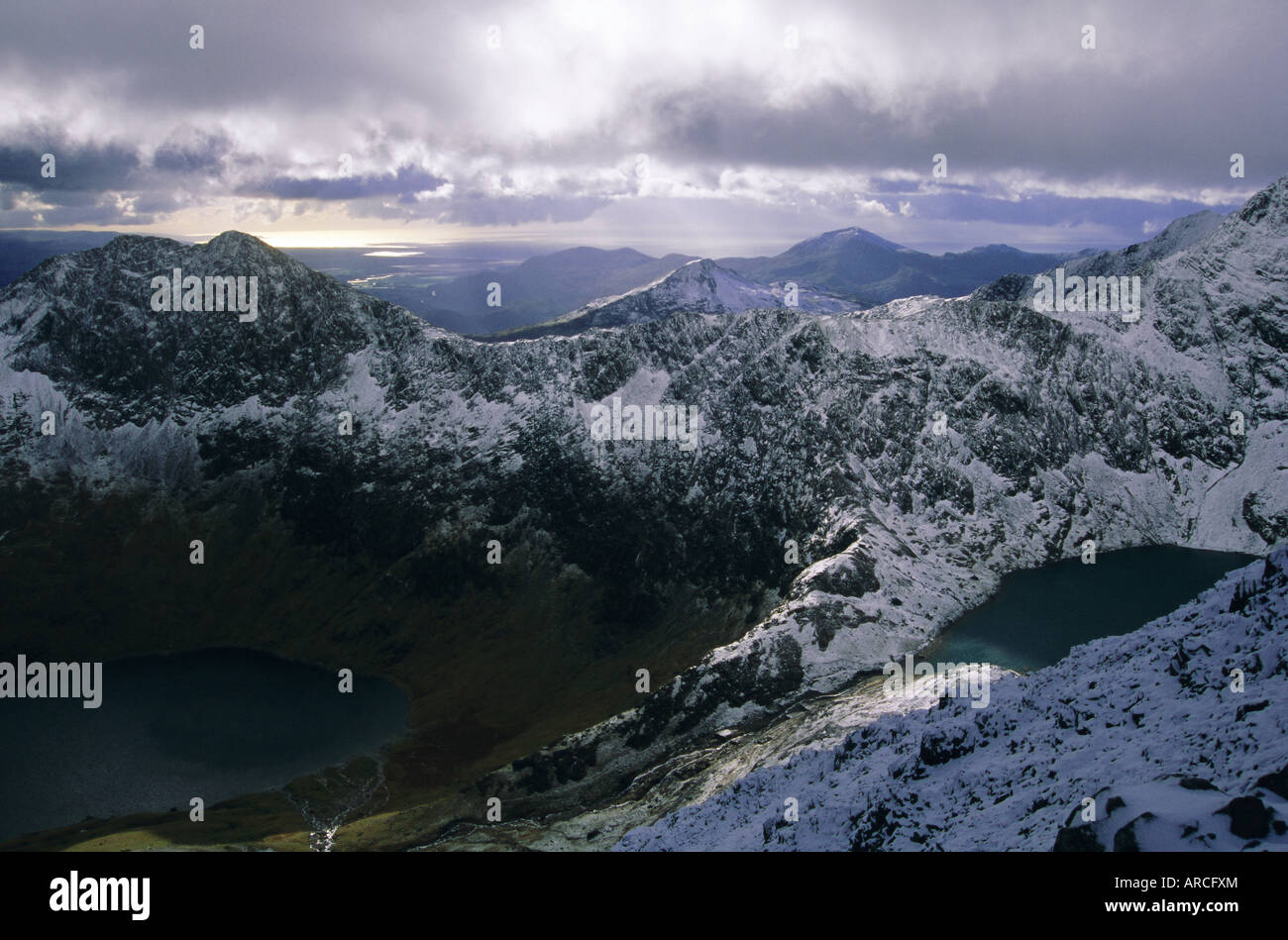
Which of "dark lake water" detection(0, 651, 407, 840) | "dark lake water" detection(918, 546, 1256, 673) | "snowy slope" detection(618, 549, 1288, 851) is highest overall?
"snowy slope" detection(618, 549, 1288, 851)

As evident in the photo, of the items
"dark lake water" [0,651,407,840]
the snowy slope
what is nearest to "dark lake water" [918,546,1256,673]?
the snowy slope

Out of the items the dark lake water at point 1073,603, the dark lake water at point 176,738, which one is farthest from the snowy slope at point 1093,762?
the dark lake water at point 176,738

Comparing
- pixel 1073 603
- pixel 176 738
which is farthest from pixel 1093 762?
pixel 176 738

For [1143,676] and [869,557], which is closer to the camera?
[1143,676]

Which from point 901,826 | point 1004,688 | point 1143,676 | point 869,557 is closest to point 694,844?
point 901,826

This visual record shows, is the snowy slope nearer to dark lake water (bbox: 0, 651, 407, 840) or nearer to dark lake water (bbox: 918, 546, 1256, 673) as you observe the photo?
dark lake water (bbox: 918, 546, 1256, 673)
